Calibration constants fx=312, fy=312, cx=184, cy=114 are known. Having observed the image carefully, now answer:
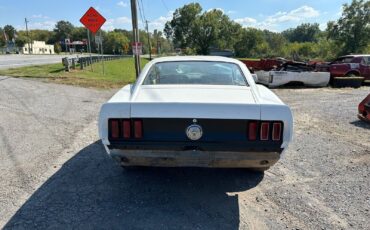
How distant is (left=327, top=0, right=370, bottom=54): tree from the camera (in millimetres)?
54844

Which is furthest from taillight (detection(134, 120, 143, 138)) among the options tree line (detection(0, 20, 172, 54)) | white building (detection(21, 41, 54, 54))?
white building (detection(21, 41, 54, 54))

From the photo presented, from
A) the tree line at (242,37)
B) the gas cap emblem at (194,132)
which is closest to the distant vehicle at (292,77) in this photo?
the gas cap emblem at (194,132)

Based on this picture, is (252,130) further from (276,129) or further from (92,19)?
(92,19)

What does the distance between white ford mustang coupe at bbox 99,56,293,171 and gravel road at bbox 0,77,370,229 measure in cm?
53

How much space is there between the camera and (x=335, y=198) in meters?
3.57

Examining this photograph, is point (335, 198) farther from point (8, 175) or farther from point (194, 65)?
point (8, 175)

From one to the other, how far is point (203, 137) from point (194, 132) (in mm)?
104

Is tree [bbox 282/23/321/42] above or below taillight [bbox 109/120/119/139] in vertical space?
above

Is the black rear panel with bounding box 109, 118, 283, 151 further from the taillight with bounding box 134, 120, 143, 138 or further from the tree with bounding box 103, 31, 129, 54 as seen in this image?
the tree with bounding box 103, 31, 129, 54

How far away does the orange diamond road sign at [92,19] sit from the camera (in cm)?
1519

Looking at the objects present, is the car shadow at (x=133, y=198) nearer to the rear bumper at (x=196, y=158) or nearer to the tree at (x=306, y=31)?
the rear bumper at (x=196, y=158)

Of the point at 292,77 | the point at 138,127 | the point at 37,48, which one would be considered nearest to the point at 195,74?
the point at 138,127

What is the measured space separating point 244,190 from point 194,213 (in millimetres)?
875

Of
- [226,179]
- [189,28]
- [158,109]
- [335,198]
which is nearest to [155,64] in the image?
[158,109]
